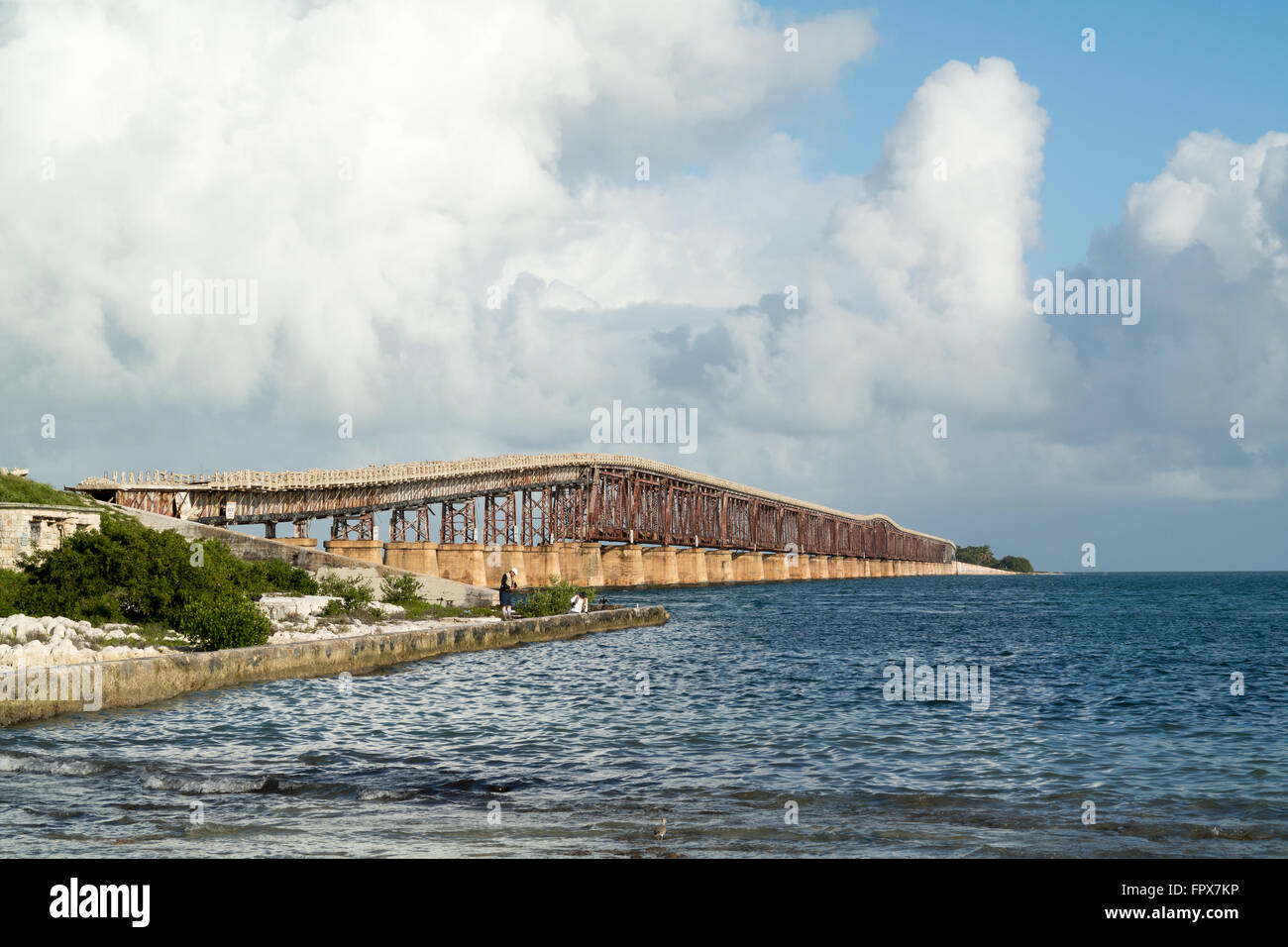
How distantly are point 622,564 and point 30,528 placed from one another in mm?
85874

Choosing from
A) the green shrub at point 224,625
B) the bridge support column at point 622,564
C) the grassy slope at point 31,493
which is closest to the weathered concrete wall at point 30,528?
the grassy slope at point 31,493

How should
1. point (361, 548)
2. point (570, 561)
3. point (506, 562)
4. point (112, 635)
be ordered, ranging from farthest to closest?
1. point (570, 561)
2. point (506, 562)
3. point (361, 548)
4. point (112, 635)

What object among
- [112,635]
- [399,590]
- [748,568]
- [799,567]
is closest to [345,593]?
[399,590]

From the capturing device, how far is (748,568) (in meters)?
161

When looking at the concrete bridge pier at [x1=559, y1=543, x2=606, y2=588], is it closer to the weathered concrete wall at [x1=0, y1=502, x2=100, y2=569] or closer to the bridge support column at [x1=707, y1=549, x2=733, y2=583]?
the bridge support column at [x1=707, y1=549, x2=733, y2=583]

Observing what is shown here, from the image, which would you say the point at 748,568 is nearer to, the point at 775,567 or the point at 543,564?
the point at 775,567

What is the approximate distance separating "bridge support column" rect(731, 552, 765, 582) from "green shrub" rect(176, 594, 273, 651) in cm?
13209

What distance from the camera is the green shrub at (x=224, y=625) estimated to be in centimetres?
2412

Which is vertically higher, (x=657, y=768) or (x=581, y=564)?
(x=657, y=768)

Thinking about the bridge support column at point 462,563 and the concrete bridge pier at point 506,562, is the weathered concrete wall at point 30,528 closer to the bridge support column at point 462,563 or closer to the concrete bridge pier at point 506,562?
the bridge support column at point 462,563

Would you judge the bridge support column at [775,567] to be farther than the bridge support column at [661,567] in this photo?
Yes

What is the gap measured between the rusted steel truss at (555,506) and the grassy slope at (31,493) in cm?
1341
